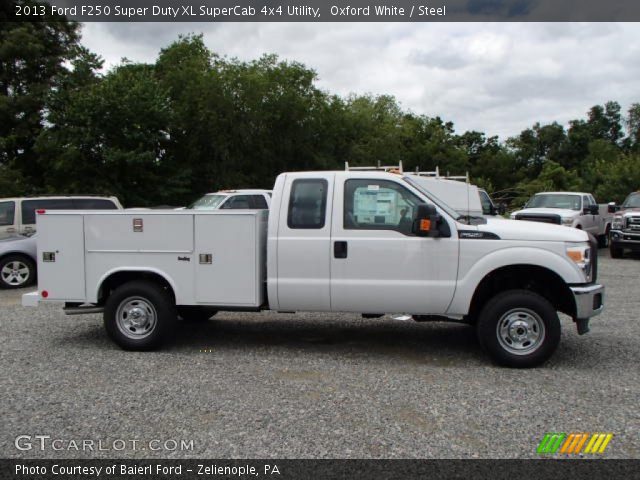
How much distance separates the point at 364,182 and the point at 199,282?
6.98 ft

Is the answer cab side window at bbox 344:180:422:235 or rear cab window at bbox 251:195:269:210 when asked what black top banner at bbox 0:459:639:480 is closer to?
cab side window at bbox 344:180:422:235

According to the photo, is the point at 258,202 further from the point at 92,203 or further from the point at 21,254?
the point at 21,254

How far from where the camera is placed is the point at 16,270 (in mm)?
11938

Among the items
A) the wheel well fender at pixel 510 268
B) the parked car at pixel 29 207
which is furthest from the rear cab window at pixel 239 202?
the wheel well fender at pixel 510 268

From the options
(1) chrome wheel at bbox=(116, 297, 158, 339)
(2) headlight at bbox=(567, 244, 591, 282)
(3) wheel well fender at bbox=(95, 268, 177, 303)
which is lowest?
(1) chrome wheel at bbox=(116, 297, 158, 339)

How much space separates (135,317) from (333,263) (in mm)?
2365

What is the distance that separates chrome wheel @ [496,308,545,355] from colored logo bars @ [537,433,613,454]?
5.59 ft

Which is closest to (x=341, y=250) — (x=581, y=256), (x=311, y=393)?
(x=311, y=393)

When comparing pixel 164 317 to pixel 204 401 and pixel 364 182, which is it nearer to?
pixel 204 401

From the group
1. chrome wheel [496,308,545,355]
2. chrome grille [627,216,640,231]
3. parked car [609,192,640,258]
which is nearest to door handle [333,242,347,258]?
chrome wheel [496,308,545,355]

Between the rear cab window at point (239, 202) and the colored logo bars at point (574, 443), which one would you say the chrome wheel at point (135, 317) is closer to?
the colored logo bars at point (574, 443)

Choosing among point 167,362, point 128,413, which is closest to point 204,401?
point 128,413

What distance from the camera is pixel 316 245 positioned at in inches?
257

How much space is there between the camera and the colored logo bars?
170 inches
